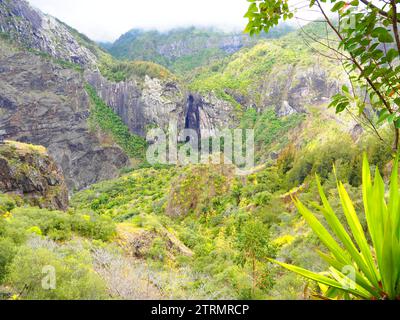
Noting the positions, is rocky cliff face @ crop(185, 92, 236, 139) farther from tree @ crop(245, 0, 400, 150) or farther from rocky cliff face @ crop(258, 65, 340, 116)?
tree @ crop(245, 0, 400, 150)

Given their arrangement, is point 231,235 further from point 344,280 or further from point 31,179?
point 344,280

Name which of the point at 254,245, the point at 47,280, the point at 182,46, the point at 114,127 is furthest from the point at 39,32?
the point at 47,280

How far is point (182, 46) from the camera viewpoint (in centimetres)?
15275

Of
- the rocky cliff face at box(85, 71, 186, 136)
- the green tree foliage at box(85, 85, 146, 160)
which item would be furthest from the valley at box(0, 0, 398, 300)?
the green tree foliage at box(85, 85, 146, 160)

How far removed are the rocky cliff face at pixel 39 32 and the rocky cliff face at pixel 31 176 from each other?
245 feet

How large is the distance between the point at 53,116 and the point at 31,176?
68033 mm

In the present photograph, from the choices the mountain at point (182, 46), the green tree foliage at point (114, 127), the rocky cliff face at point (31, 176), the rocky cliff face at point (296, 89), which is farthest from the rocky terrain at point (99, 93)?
the rocky cliff face at point (31, 176)

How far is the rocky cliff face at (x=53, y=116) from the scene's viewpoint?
77.8 metres

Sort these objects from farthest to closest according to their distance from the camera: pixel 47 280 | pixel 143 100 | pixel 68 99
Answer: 1. pixel 143 100
2. pixel 68 99
3. pixel 47 280

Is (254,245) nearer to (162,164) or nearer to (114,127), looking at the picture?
(162,164)

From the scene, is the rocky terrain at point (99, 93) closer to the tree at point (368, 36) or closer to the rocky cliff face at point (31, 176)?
the rocky cliff face at point (31, 176)

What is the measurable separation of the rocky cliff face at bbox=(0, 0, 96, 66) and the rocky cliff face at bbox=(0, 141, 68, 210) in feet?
245

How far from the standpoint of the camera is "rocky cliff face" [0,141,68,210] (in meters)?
19.1

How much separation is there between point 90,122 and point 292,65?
51.0m
